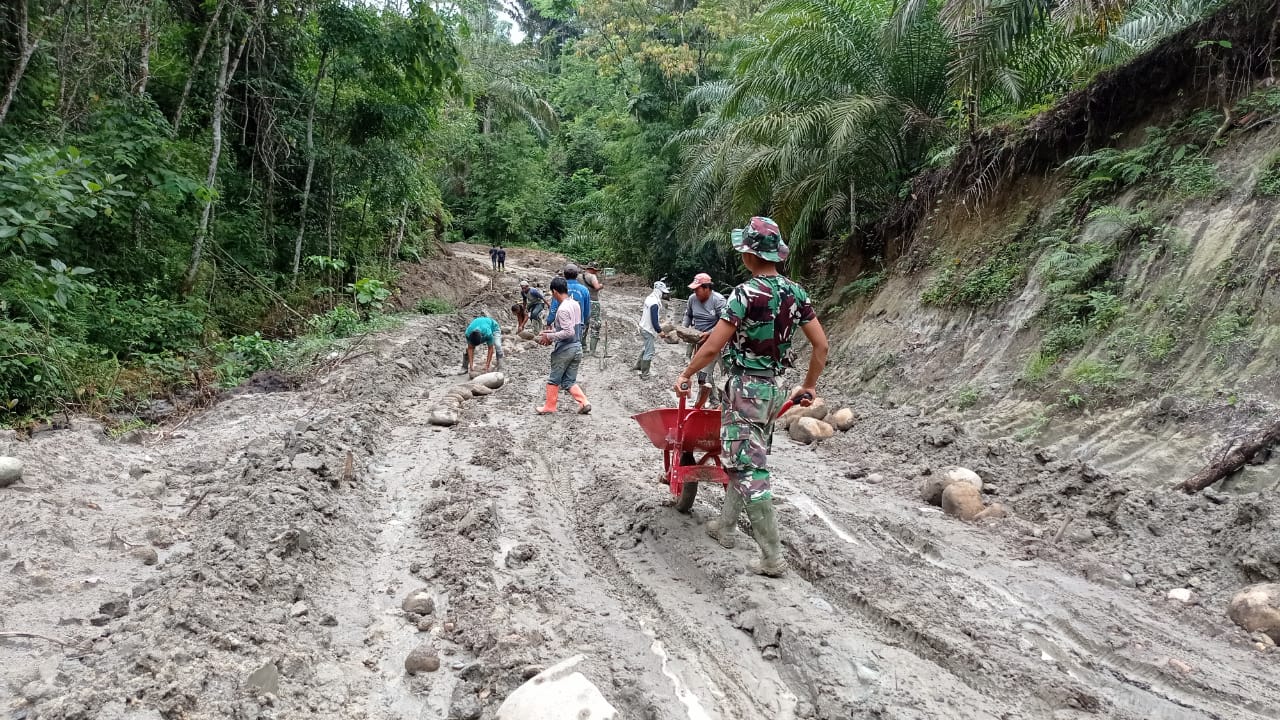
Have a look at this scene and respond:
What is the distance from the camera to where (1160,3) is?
9.33m

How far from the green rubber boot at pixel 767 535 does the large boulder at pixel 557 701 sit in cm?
153

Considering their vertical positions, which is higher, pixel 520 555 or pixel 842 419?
pixel 842 419

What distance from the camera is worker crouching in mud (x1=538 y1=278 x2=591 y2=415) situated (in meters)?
8.66

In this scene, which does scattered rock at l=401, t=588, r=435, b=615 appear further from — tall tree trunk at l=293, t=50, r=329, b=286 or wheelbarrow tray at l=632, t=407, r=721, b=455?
tall tree trunk at l=293, t=50, r=329, b=286

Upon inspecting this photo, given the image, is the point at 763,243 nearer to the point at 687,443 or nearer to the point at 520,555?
the point at 687,443

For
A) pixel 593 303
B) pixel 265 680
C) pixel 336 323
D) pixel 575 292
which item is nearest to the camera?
pixel 265 680

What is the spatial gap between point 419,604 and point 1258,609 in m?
4.37

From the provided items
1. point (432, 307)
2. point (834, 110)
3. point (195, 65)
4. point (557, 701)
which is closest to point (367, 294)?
point (432, 307)

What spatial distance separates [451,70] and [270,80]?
10.2 ft

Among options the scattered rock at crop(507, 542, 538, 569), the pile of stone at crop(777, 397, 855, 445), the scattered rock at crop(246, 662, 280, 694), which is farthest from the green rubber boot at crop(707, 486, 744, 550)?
the pile of stone at crop(777, 397, 855, 445)

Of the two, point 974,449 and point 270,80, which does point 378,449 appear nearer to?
point 974,449

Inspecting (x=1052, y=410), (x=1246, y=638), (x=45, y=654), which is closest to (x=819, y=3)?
(x=1052, y=410)

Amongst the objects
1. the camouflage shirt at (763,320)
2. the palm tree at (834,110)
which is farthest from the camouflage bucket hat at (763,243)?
the palm tree at (834,110)

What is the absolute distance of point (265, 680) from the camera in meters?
2.99
